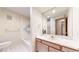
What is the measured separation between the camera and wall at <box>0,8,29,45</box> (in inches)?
55.6

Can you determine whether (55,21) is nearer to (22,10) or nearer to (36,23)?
(36,23)

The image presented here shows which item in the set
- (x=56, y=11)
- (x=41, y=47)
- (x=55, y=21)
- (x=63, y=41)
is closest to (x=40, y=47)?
(x=41, y=47)

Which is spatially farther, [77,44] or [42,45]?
[42,45]

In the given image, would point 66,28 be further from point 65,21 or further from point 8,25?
point 8,25

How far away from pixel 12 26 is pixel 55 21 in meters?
0.70

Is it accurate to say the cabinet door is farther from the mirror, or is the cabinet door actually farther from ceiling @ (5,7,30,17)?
ceiling @ (5,7,30,17)

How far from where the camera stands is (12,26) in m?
1.45

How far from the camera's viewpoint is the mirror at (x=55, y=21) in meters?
1.44

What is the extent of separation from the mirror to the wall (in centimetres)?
33

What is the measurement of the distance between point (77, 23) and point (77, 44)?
32cm

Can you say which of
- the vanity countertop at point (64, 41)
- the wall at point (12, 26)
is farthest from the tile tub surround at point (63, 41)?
the wall at point (12, 26)

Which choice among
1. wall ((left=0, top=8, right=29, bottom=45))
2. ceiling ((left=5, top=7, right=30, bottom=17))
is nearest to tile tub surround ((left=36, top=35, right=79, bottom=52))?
wall ((left=0, top=8, right=29, bottom=45))

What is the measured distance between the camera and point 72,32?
141cm
